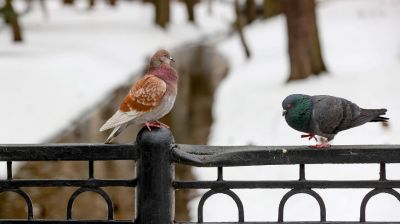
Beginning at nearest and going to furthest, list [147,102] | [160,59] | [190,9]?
[147,102]
[160,59]
[190,9]

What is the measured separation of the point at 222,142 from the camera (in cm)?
1430

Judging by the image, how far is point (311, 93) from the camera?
1611 centimetres

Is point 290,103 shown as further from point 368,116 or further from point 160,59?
point 160,59

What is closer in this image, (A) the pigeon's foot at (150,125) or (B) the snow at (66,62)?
(A) the pigeon's foot at (150,125)

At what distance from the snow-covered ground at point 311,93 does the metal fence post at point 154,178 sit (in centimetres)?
467

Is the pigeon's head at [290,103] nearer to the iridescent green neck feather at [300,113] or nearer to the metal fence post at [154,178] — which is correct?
the iridescent green neck feather at [300,113]

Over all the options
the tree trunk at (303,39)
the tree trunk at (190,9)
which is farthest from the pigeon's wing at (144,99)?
the tree trunk at (190,9)

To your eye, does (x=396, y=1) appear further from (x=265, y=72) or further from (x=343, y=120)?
(x=343, y=120)

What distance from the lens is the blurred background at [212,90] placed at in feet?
33.6

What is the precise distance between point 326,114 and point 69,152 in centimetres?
120

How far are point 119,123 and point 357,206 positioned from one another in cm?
561

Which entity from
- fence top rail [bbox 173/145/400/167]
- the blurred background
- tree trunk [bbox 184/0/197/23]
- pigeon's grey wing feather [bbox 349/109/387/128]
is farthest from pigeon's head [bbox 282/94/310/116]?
tree trunk [bbox 184/0/197/23]

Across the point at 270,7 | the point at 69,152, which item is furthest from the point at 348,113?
the point at 270,7

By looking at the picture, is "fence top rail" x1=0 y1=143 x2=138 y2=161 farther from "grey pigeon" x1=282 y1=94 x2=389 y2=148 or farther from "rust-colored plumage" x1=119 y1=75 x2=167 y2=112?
"grey pigeon" x1=282 y1=94 x2=389 y2=148
